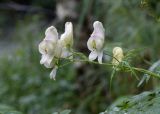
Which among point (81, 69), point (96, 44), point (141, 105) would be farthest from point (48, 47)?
point (81, 69)

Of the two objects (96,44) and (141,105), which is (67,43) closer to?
(96,44)

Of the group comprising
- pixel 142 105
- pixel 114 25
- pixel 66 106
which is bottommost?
pixel 66 106

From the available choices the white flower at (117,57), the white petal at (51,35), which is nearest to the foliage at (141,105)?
the white flower at (117,57)

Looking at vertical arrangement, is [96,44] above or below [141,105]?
above

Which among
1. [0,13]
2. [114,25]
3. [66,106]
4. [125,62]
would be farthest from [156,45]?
[0,13]

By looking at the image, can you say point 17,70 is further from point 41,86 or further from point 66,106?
point 66,106

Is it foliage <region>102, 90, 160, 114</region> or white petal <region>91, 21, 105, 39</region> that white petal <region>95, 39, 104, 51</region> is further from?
foliage <region>102, 90, 160, 114</region>

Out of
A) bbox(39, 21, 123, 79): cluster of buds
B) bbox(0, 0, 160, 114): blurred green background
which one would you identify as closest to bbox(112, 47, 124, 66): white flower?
bbox(39, 21, 123, 79): cluster of buds

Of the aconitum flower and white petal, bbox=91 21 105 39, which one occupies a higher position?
white petal, bbox=91 21 105 39
